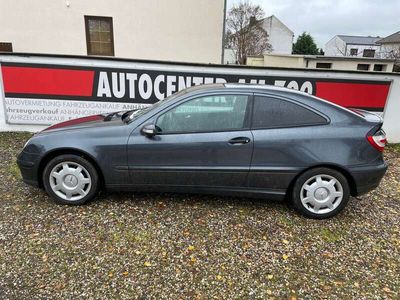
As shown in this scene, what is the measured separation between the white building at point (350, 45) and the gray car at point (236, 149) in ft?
177

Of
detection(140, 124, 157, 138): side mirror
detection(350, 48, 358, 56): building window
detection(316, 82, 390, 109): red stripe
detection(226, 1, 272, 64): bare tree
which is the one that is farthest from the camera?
detection(350, 48, 358, 56): building window

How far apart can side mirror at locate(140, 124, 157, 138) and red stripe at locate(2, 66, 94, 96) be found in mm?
3558

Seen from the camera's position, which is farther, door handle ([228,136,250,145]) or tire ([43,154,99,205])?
tire ([43,154,99,205])

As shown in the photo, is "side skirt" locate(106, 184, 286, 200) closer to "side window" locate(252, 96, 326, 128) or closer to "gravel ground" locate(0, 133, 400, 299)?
"gravel ground" locate(0, 133, 400, 299)

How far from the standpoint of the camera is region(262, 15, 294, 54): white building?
158ft

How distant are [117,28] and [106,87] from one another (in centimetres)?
510

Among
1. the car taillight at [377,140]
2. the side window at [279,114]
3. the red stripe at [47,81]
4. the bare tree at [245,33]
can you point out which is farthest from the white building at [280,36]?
the side window at [279,114]

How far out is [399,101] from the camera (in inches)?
279

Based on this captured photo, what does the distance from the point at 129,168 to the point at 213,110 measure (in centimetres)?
→ 116

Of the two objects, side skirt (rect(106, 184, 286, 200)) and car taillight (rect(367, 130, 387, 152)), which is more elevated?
Answer: car taillight (rect(367, 130, 387, 152))

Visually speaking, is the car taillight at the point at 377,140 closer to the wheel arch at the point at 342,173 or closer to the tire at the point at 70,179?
the wheel arch at the point at 342,173

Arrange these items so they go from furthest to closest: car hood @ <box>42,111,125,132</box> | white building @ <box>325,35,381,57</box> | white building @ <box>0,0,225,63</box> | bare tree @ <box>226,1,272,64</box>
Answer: white building @ <box>325,35,381,57</box> → bare tree @ <box>226,1,272,64</box> → white building @ <box>0,0,225,63</box> → car hood @ <box>42,111,125,132</box>

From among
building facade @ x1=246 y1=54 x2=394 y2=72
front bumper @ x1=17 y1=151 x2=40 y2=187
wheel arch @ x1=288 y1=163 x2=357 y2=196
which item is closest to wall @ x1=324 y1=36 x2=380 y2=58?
building facade @ x1=246 y1=54 x2=394 y2=72

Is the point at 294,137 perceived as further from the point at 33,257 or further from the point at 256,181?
the point at 33,257
